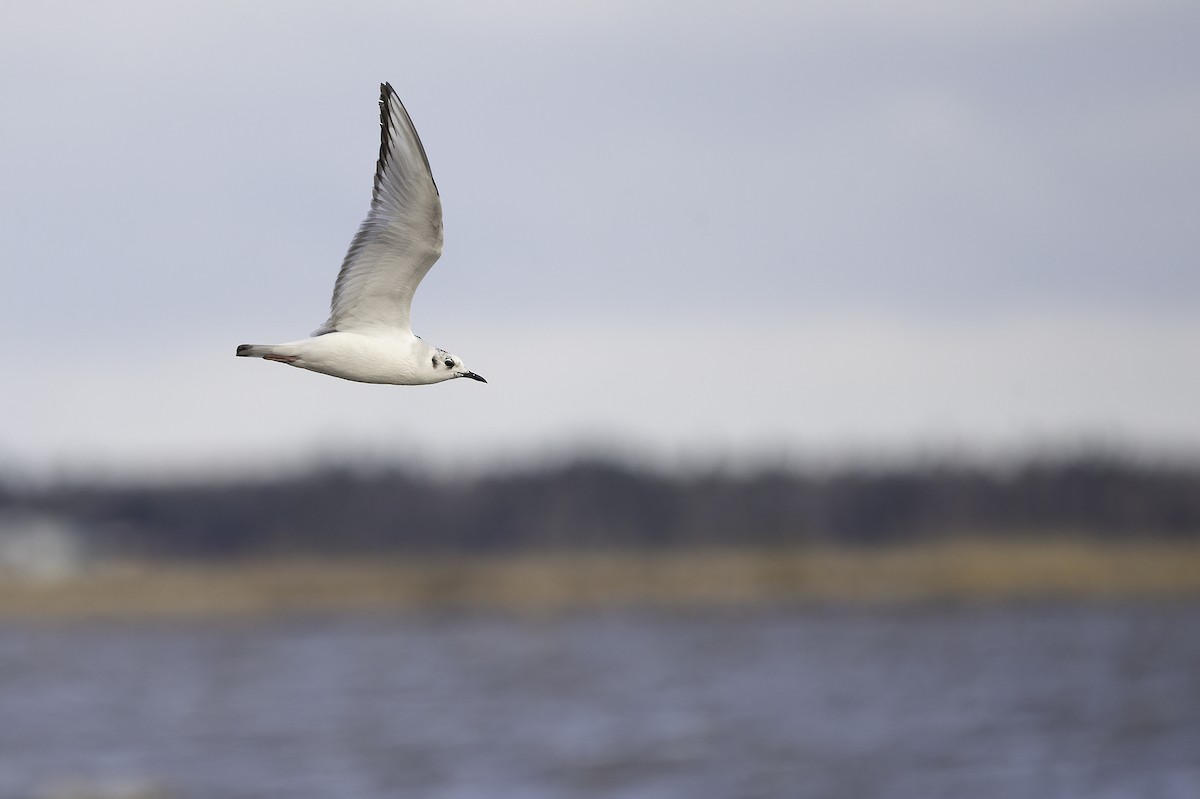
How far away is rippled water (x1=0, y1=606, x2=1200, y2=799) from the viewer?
2841 cm

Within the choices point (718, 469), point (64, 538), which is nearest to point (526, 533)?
point (718, 469)

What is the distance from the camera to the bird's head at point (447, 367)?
34.1ft

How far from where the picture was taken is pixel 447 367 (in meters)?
10.5

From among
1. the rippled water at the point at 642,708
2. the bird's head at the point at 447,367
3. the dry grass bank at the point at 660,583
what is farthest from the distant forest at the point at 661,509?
the bird's head at the point at 447,367

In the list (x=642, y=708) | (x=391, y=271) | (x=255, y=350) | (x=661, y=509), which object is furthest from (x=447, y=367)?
(x=661, y=509)

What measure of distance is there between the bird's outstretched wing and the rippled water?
17491 mm

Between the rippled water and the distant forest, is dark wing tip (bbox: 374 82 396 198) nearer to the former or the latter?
the rippled water

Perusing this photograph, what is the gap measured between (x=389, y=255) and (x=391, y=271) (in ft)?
0.30

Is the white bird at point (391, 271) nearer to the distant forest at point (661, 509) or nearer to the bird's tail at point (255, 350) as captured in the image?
the bird's tail at point (255, 350)

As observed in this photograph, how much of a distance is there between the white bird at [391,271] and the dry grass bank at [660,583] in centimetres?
4664

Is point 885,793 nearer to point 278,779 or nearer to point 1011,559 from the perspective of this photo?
point 278,779

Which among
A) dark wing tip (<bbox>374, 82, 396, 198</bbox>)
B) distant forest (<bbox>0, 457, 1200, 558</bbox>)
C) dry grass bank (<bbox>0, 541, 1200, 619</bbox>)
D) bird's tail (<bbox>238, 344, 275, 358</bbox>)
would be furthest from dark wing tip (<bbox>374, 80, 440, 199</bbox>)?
distant forest (<bbox>0, 457, 1200, 558</bbox>)

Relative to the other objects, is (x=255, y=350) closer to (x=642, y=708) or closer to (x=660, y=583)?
(x=642, y=708)

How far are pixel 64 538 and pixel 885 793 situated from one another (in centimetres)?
7497
